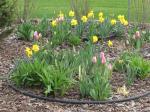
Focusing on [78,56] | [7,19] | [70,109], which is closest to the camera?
[70,109]

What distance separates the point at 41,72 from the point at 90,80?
62cm

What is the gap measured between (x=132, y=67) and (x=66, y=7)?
845 cm

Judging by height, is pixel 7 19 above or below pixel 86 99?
above

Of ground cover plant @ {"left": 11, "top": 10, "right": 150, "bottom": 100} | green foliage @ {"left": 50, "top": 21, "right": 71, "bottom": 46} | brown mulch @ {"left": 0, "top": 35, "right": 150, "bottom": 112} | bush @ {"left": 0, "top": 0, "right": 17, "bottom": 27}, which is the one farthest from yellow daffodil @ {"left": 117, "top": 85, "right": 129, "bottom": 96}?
bush @ {"left": 0, "top": 0, "right": 17, "bottom": 27}

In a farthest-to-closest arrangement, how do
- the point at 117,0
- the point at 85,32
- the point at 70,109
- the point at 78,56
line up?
the point at 117,0, the point at 85,32, the point at 78,56, the point at 70,109

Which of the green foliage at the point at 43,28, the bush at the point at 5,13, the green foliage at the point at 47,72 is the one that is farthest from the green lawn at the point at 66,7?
the green foliage at the point at 47,72

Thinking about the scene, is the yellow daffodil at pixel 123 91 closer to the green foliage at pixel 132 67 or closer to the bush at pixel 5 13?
the green foliage at pixel 132 67

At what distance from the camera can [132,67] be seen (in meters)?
6.05

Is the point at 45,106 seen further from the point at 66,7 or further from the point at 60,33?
the point at 66,7

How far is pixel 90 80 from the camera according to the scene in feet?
17.7

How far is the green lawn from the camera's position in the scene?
13147mm

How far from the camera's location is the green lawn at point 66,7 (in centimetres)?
1315

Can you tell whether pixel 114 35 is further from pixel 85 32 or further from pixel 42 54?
pixel 42 54

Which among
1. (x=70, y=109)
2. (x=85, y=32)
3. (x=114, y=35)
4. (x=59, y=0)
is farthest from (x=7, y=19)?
(x=59, y=0)
